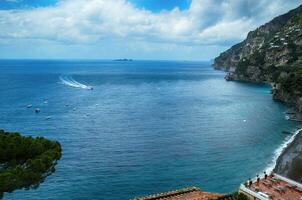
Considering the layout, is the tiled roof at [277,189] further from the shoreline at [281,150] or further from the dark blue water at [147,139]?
the shoreline at [281,150]

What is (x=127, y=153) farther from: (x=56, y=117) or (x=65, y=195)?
(x=56, y=117)

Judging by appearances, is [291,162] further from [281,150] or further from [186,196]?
[186,196]

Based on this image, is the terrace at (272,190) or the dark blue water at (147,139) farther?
the dark blue water at (147,139)

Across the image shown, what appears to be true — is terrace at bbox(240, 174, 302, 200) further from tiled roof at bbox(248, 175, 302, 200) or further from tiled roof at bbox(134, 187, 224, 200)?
tiled roof at bbox(134, 187, 224, 200)

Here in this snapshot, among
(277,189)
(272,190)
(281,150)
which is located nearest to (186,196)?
(272,190)

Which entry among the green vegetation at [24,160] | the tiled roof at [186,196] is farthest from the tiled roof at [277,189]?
the green vegetation at [24,160]
